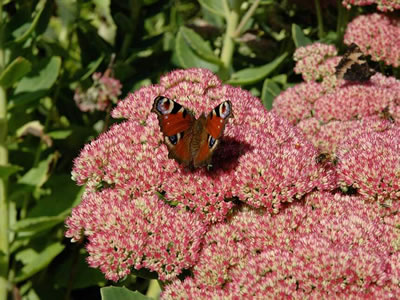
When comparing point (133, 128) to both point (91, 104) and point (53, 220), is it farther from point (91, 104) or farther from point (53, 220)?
point (91, 104)

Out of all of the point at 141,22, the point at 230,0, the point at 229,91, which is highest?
the point at 229,91

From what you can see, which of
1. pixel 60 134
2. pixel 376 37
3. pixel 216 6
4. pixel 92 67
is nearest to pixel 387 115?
pixel 376 37

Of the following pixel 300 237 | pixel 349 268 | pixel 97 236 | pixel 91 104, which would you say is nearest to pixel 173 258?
pixel 97 236

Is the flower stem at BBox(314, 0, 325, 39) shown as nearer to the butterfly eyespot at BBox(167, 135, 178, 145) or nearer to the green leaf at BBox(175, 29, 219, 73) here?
the green leaf at BBox(175, 29, 219, 73)

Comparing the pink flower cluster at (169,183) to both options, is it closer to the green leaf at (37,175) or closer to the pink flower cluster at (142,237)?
the pink flower cluster at (142,237)

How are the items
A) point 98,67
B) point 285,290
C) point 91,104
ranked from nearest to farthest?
point 285,290 → point 91,104 → point 98,67

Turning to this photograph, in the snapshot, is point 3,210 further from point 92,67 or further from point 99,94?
point 92,67
